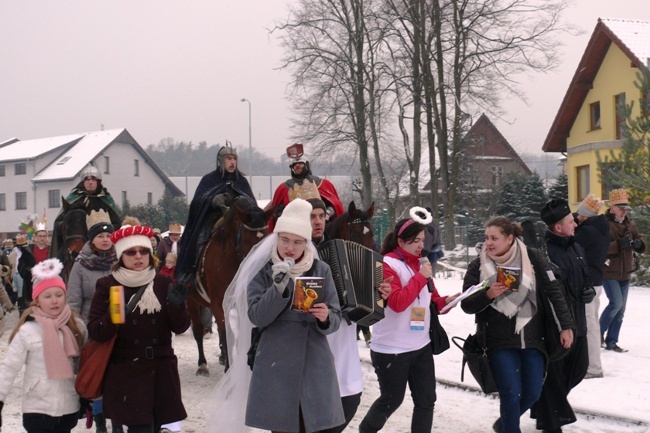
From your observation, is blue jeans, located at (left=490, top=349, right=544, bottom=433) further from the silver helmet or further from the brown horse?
the silver helmet

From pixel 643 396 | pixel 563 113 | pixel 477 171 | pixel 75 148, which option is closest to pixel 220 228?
pixel 643 396

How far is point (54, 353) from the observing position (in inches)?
200

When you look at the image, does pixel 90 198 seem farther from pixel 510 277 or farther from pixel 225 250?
pixel 510 277

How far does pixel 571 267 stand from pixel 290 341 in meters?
3.49

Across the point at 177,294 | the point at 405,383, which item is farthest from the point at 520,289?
the point at 177,294

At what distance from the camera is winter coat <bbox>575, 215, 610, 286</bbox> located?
8.75 metres

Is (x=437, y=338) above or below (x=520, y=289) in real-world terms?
below

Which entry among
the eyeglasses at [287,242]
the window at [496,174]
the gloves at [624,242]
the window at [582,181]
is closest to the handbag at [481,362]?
the eyeglasses at [287,242]

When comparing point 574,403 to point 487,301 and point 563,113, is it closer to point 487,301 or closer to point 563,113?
point 487,301

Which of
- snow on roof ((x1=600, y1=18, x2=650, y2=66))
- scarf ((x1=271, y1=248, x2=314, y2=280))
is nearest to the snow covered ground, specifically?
scarf ((x1=271, y1=248, x2=314, y2=280))

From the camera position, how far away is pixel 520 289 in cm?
601

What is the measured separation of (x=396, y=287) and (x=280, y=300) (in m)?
1.51

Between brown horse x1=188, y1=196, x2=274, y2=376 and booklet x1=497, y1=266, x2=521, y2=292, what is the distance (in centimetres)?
288

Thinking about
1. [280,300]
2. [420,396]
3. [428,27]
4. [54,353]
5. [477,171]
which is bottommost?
[420,396]
